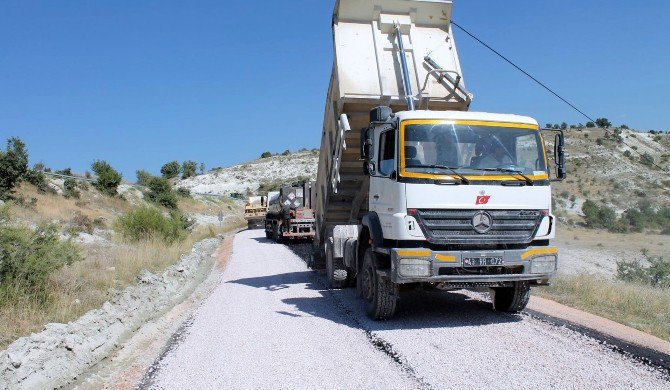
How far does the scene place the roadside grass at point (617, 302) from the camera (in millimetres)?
7844

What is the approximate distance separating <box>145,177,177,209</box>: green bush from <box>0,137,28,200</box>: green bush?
15465 millimetres

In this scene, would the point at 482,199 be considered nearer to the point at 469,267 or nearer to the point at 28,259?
the point at 469,267

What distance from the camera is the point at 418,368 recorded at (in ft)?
18.7

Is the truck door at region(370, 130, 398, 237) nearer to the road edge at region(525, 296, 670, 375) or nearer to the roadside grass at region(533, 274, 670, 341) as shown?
the road edge at region(525, 296, 670, 375)

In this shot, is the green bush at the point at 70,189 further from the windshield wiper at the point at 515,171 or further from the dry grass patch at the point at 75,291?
the windshield wiper at the point at 515,171

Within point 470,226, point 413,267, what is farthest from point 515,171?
point 413,267

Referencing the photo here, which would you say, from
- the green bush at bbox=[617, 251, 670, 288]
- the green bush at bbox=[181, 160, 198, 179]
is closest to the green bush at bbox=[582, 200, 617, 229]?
the green bush at bbox=[617, 251, 670, 288]

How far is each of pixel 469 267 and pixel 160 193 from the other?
1796 inches

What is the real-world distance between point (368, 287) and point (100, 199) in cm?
3561

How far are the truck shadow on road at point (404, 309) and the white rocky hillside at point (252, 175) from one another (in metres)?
76.7

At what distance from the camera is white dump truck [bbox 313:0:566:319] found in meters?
7.14

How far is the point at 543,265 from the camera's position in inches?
293

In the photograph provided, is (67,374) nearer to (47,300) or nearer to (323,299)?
(47,300)

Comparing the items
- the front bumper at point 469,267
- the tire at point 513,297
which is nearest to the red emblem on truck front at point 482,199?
the front bumper at point 469,267
